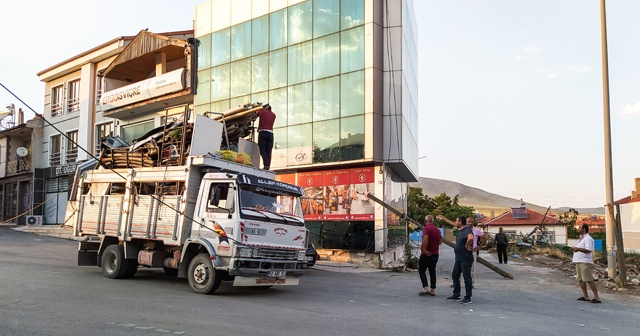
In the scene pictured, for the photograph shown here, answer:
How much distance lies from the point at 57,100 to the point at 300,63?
21.1m

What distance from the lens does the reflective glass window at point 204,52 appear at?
26.0 meters

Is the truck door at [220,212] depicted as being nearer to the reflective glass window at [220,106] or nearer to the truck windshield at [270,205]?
the truck windshield at [270,205]

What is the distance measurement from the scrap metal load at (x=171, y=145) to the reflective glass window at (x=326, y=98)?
8.08 metres

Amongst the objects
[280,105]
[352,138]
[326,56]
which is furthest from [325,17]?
[352,138]

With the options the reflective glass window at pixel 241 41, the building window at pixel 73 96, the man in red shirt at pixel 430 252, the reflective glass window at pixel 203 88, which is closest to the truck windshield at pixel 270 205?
the man in red shirt at pixel 430 252

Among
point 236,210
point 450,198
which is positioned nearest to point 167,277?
point 236,210

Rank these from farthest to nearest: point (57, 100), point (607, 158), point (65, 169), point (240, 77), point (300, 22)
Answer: point (57, 100) < point (65, 169) < point (240, 77) < point (300, 22) < point (607, 158)

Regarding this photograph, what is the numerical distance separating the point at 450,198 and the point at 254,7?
5109 cm

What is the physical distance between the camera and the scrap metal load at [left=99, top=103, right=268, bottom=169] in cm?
1147

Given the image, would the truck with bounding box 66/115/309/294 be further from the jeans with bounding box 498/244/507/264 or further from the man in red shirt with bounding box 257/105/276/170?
the jeans with bounding box 498/244/507/264

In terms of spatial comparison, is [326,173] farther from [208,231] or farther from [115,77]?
[115,77]

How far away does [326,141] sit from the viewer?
838 inches

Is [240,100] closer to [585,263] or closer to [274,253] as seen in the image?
[274,253]

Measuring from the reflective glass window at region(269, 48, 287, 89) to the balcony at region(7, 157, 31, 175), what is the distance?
21.4m
